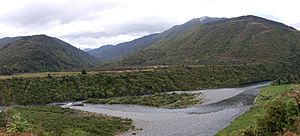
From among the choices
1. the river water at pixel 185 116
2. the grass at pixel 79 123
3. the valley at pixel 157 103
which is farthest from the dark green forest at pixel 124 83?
the grass at pixel 79 123

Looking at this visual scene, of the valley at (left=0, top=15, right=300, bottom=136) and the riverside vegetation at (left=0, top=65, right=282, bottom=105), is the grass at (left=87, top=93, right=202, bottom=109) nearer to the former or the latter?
the valley at (left=0, top=15, right=300, bottom=136)

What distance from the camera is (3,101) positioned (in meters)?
101

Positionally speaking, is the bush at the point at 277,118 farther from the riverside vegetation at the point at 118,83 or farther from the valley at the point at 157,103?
the riverside vegetation at the point at 118,83

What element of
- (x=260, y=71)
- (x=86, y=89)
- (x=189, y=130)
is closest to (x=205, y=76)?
(x=260, y=71)

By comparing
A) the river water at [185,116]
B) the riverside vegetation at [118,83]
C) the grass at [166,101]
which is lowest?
the river water at [185,116]

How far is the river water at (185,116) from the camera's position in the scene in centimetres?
5878

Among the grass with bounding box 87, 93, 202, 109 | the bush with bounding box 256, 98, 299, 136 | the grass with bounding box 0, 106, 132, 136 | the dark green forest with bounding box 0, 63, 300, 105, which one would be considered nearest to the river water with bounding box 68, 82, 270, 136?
the grass with bounding box 0, 106, 132, 136

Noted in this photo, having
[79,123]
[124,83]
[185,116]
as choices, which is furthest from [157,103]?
[79,123]

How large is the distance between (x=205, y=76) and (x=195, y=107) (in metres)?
58.9

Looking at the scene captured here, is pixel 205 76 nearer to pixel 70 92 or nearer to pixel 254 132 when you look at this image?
pixel 70 92

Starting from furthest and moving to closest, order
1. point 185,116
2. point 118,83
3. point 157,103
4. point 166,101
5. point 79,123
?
point 118,83, point 166,101, point 157,103, point 185,116, point 79,123

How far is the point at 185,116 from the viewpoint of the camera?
72.5 meters

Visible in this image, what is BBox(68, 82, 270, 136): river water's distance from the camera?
5878 centimetres

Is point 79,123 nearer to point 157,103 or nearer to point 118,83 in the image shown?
point 157,103
